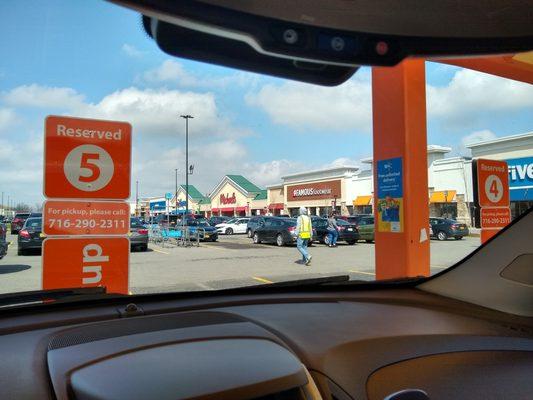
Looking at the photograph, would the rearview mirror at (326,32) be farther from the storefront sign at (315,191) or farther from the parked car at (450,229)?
the storefront sign at (315,191)

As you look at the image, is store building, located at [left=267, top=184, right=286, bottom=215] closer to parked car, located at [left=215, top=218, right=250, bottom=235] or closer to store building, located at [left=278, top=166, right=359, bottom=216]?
store building, located at [left=278, top=166, right=359, bottom=216]

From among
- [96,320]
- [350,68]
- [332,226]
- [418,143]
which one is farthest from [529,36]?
[332,226]

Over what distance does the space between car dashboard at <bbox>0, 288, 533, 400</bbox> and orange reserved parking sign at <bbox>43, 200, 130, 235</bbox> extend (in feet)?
6.88

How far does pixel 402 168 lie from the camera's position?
589cm

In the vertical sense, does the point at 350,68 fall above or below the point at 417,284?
above

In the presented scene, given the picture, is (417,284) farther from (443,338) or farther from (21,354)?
(21,354)

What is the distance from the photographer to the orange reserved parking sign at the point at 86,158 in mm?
3953

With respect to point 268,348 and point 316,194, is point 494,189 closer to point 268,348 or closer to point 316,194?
point 268,348

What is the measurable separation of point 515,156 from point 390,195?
2709 millimetres

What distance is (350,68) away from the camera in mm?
2186

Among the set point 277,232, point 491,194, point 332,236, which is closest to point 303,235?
point 491,194

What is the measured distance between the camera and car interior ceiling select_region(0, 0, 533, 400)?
147cm

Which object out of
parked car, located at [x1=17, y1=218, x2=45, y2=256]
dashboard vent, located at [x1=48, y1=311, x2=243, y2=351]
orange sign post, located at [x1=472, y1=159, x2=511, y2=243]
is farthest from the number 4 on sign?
parked car, located at [x1=17, y1=218, x2=45, y2=256]

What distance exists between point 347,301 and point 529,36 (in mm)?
1655
